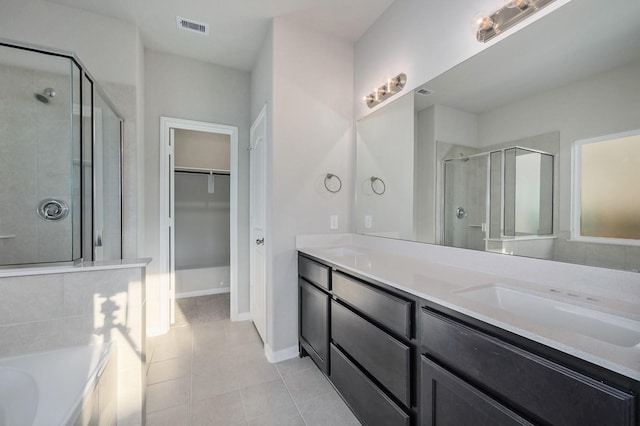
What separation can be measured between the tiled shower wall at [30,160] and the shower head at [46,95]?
0.03m

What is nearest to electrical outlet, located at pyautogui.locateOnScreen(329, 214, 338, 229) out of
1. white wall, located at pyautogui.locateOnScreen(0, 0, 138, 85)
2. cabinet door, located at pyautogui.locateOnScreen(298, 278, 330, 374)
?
cabinet door, located at pyautogui.locateOnScreen(298, 278, 330, 374)

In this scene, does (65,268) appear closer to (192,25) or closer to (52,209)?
(52,209)

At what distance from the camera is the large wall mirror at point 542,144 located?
98 centimetres

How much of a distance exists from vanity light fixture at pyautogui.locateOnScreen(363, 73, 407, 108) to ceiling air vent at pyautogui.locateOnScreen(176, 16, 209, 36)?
1590 mm

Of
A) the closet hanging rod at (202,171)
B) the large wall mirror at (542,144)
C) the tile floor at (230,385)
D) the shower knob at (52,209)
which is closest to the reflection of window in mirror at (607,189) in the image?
the large wall mirror at (542,144)

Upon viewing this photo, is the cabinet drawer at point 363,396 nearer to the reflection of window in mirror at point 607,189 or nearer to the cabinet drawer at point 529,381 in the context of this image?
the cabinet drawer at point 529,381

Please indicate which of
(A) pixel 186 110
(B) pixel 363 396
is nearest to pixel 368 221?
(B) pixel 363 396

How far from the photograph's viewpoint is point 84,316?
1402 millimetres

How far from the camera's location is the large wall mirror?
980 millimetres

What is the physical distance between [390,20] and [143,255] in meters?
3.09

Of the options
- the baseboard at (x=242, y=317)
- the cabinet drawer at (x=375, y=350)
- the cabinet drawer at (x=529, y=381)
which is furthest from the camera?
the baseboard at (x=242, y=317)

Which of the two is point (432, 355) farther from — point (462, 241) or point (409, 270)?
point (462, 241)

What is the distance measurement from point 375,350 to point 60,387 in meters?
1.41

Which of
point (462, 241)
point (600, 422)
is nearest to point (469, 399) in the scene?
point (600, 422)
